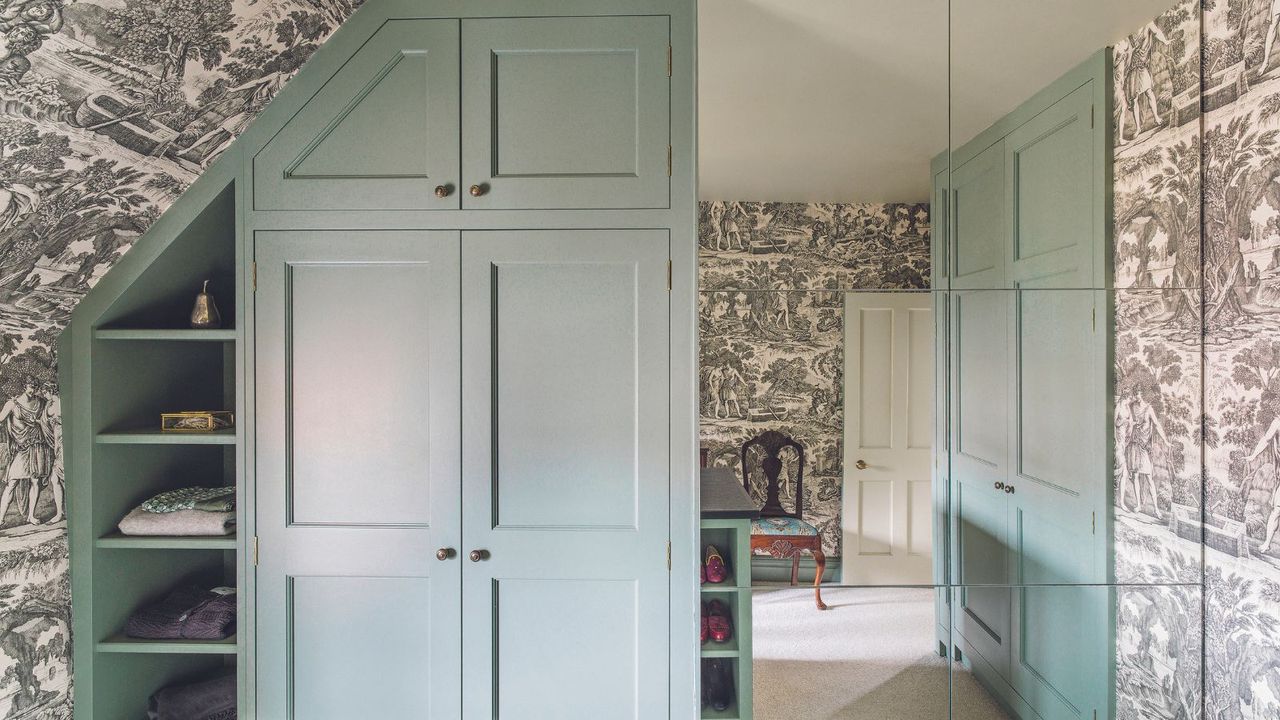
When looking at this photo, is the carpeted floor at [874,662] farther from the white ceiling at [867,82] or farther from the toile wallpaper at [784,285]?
the white ceiling at [867,82]

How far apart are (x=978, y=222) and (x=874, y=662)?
3.87 ft

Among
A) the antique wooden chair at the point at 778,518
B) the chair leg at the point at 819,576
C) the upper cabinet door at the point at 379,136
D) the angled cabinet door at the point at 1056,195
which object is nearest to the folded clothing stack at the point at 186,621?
the upper cabinet door at the point at 379,136

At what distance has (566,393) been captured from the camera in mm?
1637

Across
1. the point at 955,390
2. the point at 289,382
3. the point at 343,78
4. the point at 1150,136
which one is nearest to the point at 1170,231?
the point at 1150,136

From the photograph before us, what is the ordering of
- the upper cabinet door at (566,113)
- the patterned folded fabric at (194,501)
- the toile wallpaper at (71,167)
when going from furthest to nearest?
the patterned folded fabric at (194,501) → the upper cabinet door at (566,113) → the toile wallpaper at (71,167)

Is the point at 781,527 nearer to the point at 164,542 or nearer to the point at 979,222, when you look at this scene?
the point at 979,222

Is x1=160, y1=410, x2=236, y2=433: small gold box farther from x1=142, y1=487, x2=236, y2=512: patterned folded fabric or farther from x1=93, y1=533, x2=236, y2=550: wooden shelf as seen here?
x1=93, y1=533, x2=236, y2=550: wooden shelf

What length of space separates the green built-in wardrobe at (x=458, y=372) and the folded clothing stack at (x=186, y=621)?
44 mm

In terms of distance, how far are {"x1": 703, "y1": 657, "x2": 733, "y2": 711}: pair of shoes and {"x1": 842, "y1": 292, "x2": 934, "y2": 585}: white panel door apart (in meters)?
0.39

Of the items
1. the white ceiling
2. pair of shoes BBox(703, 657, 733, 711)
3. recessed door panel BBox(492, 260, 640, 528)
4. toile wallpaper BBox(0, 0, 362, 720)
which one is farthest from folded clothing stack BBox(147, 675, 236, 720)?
the white ceiling

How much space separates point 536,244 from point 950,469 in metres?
1.21

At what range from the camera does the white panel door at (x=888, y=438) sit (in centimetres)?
164

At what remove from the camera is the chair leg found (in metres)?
1.67

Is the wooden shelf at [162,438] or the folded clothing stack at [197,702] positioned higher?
the wooden shelf at [162,438]
